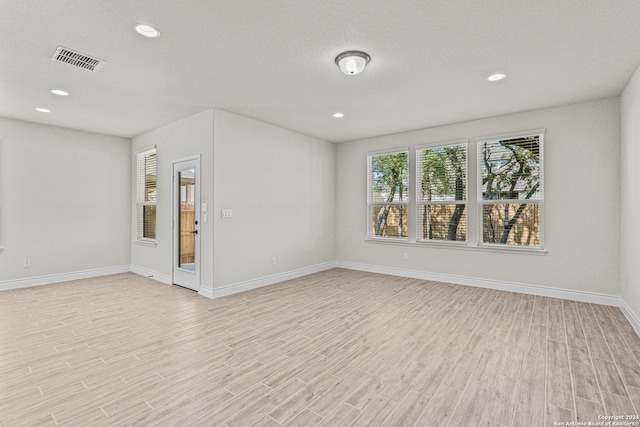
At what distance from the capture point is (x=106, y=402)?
6.74 feet

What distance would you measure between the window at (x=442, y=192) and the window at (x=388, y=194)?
1.01 ft

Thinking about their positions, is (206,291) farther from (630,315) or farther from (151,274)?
(630,315)

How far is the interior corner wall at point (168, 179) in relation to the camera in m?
4.59

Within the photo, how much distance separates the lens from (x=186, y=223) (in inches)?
203

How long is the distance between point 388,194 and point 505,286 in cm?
256

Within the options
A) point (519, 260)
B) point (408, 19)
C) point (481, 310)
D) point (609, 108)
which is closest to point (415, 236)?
point (519, 260)

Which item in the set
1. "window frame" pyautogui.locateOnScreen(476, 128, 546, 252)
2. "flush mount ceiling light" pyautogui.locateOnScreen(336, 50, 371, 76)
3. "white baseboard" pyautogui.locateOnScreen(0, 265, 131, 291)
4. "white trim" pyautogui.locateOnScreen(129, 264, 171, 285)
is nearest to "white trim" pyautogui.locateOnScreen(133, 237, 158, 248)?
"white trim" pyautogui.locateOnScreen(129, 264, 171, 285)

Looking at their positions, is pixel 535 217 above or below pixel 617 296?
above

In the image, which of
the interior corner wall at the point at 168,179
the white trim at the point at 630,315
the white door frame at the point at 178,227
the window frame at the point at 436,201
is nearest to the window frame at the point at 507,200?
the window frame at the point at 436,201

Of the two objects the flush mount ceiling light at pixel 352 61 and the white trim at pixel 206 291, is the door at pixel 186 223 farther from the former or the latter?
the flush mount ceiling light at pixel 352 61

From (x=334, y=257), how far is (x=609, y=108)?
5137mm

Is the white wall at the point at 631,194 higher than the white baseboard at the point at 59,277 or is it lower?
higher

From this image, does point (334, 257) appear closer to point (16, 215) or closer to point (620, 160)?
point (620, 160)

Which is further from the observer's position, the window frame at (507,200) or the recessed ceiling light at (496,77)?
the window frame at (507,200)
